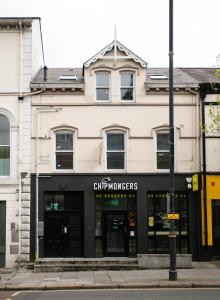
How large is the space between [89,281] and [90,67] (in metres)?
10.5

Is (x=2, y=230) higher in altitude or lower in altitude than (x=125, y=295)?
higher

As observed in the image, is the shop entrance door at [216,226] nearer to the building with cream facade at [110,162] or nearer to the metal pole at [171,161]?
the building with cream facade at [110,162]

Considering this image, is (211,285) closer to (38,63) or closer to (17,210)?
(17,210)

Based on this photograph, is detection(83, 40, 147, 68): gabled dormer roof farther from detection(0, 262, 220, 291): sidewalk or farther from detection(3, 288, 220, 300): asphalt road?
detection(3, 288, 220, 300): asphalt road

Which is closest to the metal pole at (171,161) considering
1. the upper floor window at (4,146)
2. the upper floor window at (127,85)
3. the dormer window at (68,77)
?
the upper floor window at (127,85)

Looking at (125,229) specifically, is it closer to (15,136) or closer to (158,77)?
(15,136)

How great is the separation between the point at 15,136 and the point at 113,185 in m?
4.79

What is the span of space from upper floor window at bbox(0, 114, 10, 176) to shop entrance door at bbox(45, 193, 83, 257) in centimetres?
219

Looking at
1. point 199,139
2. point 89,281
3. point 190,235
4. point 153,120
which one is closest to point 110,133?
point 153,120

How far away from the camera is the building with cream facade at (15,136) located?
80.0ft

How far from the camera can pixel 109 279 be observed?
63.0ft

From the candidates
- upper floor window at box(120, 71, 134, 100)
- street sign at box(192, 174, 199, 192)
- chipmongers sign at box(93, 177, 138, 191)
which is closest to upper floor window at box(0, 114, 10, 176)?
chipmongers sign at box(93, 177, 138, 191)

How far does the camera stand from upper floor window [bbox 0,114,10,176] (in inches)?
982

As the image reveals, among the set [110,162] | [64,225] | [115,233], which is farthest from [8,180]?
[115,233]
